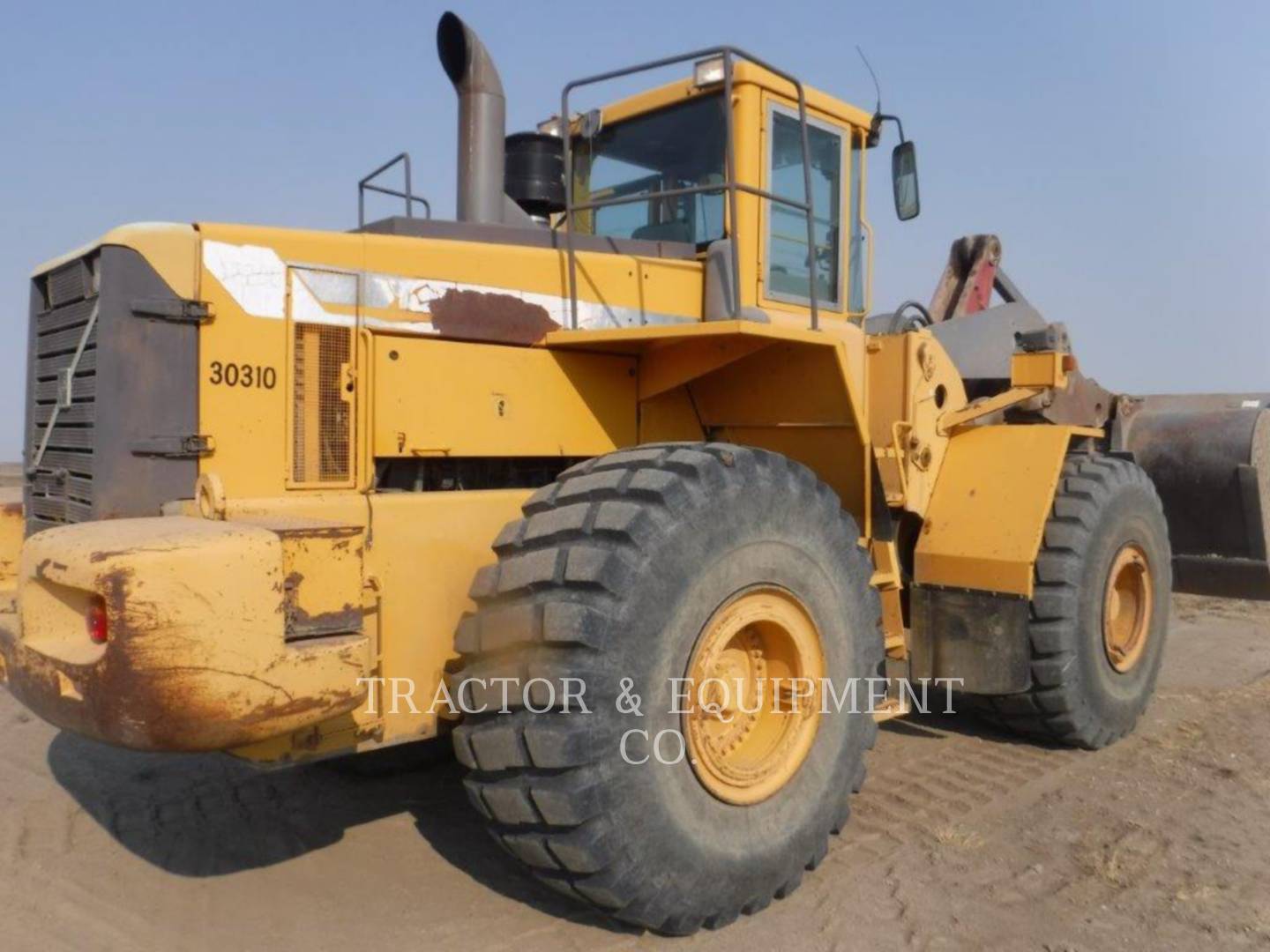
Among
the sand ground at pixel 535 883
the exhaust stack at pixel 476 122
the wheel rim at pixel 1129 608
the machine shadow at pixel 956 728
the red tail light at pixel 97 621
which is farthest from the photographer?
the wheel rim at pixel 1129 608

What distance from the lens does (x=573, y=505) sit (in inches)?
134

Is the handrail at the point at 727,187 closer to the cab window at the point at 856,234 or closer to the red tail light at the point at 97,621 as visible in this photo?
the cab window at the point at 856,234

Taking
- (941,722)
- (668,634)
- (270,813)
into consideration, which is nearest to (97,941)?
(270,813)

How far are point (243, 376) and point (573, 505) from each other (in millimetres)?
1166

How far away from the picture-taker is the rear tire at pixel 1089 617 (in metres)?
5.29

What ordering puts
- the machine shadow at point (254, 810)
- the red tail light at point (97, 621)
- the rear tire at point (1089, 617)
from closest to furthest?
the red tail light at point (97, 621), the machine shadow at point (254, 810), the rear tire at point (1089, 617)

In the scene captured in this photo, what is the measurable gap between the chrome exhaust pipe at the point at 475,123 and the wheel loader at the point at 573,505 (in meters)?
0.02

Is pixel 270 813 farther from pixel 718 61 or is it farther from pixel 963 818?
pixel 718 61

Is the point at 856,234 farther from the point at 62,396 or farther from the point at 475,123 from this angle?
the point at 62,396

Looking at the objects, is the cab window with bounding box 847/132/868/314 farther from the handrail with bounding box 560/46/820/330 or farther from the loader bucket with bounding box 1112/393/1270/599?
the loader bucket with bounding box 1112/393/1270/599

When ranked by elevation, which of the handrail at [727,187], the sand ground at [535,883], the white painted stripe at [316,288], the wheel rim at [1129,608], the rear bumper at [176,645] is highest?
the handrail at [727,187]

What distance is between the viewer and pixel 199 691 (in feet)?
9.26

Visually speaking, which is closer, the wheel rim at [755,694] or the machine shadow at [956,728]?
the wheel rim at [755,694]

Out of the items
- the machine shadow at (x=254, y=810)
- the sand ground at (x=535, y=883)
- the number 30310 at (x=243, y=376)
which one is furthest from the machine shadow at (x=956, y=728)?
the number 30310 at (x=243, y=376)
